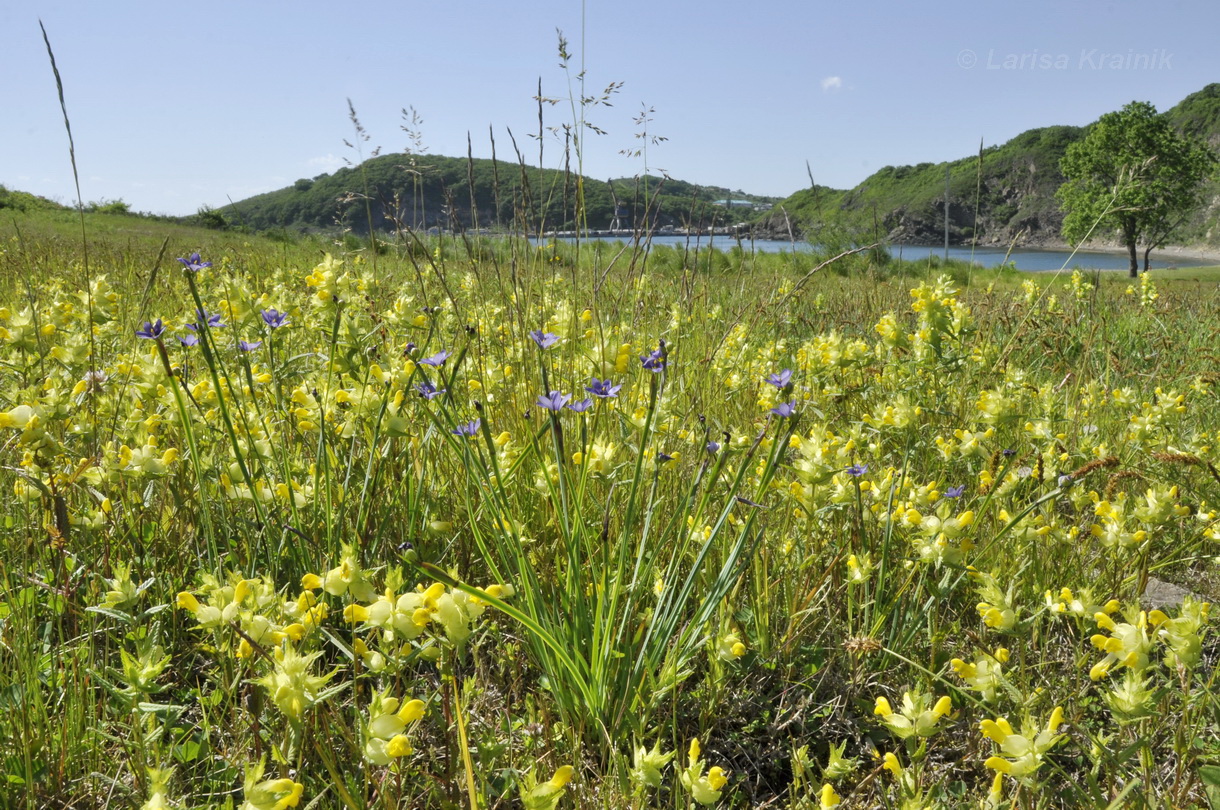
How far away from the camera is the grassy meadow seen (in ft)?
3.42

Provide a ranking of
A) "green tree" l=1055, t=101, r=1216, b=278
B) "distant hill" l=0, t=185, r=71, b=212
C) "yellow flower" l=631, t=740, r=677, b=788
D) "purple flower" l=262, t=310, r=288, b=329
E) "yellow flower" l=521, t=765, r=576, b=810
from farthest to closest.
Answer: "green tree" l=1055, t=101, r=1216, b=278, "distant hill" l=0, t=185, r=71, b=212, "purple flower" l=262, t=310, r=288, b=329, "yellow flower" l=631, t=740, r=677, b=788, "yellow flower" l=521, t=765, r=576, b=810

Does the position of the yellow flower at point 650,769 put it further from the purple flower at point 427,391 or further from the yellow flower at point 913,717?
the purple flower at point 427,391

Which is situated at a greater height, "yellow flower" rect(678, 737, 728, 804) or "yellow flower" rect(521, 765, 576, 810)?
"yellow flower" rect(521, 765, 576, 810)

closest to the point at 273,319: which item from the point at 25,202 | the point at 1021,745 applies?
the point at 1021,745

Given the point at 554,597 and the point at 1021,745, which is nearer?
the point at 1021,745

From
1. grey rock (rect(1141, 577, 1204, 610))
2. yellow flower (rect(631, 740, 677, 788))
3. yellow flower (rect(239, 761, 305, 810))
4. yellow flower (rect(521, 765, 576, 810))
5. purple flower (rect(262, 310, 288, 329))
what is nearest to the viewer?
yellow flower (rect(239, 761, 305, 810))

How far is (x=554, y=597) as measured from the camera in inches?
54.5

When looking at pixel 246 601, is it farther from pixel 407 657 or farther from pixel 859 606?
pixel 859 606

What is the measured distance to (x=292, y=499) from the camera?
1.48 m

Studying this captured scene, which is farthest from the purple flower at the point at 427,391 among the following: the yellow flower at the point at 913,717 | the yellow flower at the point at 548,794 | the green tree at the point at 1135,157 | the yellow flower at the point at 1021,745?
the green tree at the point at 1135,157

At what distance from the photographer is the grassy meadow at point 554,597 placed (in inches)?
41.0

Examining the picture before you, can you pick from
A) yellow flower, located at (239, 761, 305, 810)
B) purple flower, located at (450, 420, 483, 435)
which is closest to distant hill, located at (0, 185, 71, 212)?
purple flower, located at (450, 420, 483, 435)

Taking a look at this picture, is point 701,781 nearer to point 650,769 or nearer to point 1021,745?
point 650,769

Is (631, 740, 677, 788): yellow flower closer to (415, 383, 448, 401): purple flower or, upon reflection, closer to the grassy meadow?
the grassy meadow
